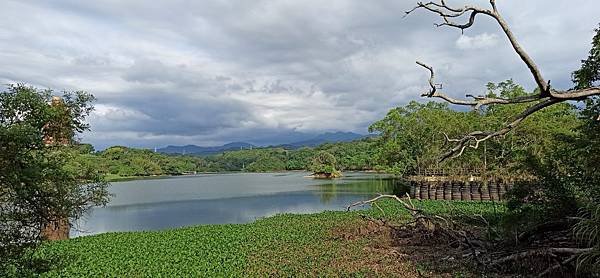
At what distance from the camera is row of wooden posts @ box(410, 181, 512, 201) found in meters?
28.9

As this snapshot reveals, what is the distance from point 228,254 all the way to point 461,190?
2312 centimetres

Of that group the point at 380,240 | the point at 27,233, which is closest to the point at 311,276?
the point at 380,240

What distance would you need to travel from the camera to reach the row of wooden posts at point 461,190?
94.7 feet

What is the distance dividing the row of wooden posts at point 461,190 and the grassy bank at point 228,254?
16.5 m

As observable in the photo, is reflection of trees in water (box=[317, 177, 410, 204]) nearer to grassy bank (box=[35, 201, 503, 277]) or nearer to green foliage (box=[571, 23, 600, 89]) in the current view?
grassy bank (box=[35, 201, 503, 277])

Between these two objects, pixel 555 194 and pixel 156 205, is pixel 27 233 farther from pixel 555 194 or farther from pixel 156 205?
pixel 156 205

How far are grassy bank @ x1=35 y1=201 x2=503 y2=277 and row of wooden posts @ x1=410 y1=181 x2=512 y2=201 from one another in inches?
649

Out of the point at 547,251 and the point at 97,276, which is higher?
the point at 547,251

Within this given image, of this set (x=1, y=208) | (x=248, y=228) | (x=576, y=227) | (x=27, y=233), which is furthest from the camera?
(x=248, y=228)

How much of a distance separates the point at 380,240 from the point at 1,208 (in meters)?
9.51

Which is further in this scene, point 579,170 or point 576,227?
point 579,170

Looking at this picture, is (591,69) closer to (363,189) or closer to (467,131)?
(467,131)

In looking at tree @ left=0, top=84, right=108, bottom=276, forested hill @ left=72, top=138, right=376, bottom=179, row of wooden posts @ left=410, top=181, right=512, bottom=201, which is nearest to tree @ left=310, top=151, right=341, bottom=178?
forested hill @ left=72, top=138, right=376, bottom=179

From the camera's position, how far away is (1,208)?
4.93 m
